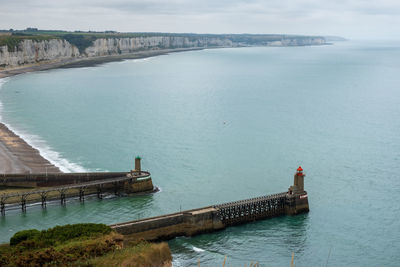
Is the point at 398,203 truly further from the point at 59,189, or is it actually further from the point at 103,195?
the point at 59,189

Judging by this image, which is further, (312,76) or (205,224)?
(312,76)

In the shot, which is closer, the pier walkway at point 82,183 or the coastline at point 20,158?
the pier walkway at point 82,183

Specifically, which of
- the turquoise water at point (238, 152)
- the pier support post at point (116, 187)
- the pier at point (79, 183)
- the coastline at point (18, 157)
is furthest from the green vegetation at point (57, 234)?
the coastline at point (18, 157)

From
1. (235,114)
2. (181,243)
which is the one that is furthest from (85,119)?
(181,243)

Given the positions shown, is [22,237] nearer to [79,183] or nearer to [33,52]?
[79,183]

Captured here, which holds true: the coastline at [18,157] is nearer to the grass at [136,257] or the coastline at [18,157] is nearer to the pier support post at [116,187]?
the pier support post at [116,187]

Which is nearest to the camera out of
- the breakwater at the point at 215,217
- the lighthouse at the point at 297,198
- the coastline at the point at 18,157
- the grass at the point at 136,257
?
the grass at the point at 136,257

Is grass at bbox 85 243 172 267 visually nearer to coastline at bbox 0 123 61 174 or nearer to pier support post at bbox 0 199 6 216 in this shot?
pier support post at bbox 0 199 6 216
